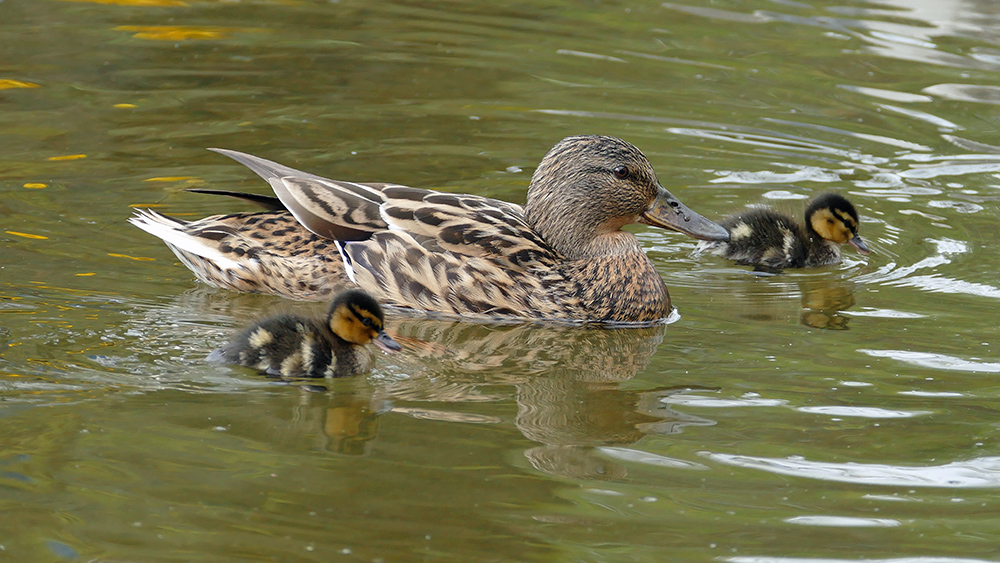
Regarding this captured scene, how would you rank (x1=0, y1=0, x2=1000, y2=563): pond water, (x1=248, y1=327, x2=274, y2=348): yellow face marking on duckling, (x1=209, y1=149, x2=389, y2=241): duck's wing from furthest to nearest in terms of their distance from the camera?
(x1=209, y1=149, x2=389, y2=241): duck's wing < (x1=248, y1=327, x2=274, y2=348): yellow face marking on duckling < (x1=0, y1=0, x2=1000, y2=563): pond water

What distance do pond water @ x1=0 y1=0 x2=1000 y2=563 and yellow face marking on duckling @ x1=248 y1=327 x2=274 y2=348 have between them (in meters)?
0.12

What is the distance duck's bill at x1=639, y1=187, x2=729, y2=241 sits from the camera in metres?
6.11

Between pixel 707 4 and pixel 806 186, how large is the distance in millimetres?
4121

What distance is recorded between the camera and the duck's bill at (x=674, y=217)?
6105mm

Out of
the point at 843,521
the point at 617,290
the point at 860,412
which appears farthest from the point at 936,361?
the point at 843,521

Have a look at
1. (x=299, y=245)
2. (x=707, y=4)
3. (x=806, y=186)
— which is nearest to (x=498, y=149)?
(x=806, y=186)

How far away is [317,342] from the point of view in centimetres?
480

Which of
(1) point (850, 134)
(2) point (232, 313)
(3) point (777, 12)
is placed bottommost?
(2) point (232, 313)

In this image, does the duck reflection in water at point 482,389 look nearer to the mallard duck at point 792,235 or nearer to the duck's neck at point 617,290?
the duck's neck at point 617,290

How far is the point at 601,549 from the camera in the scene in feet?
11.8

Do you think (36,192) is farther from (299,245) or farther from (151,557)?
(151,557)

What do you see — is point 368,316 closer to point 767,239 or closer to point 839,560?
point 839,560

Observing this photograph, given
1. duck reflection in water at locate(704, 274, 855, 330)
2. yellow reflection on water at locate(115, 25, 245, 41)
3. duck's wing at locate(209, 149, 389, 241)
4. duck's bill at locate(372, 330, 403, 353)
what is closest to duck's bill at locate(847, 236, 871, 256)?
duck reflection in water at locate(704, 274, 855, 330)

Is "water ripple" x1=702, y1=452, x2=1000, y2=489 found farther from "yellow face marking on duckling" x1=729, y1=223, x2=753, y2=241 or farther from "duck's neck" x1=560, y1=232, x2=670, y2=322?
"yellow face marking on duckling" x1=729, y1=223, x2=753, y2=241
